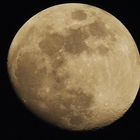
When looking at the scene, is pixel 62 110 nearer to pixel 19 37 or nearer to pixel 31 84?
pixel 31 84

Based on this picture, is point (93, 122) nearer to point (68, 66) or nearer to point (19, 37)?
point (68, 66)

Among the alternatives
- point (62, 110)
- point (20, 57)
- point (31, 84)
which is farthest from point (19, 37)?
point (62, 110)

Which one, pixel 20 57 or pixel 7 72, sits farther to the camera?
pixel 7 72

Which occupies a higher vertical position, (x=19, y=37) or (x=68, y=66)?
(x=19, y=37)

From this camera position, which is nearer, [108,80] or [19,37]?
[108,80]

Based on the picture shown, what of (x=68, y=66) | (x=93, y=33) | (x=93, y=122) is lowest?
(x=93, y=122)

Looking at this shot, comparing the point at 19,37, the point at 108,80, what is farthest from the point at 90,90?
the point at 19,37
